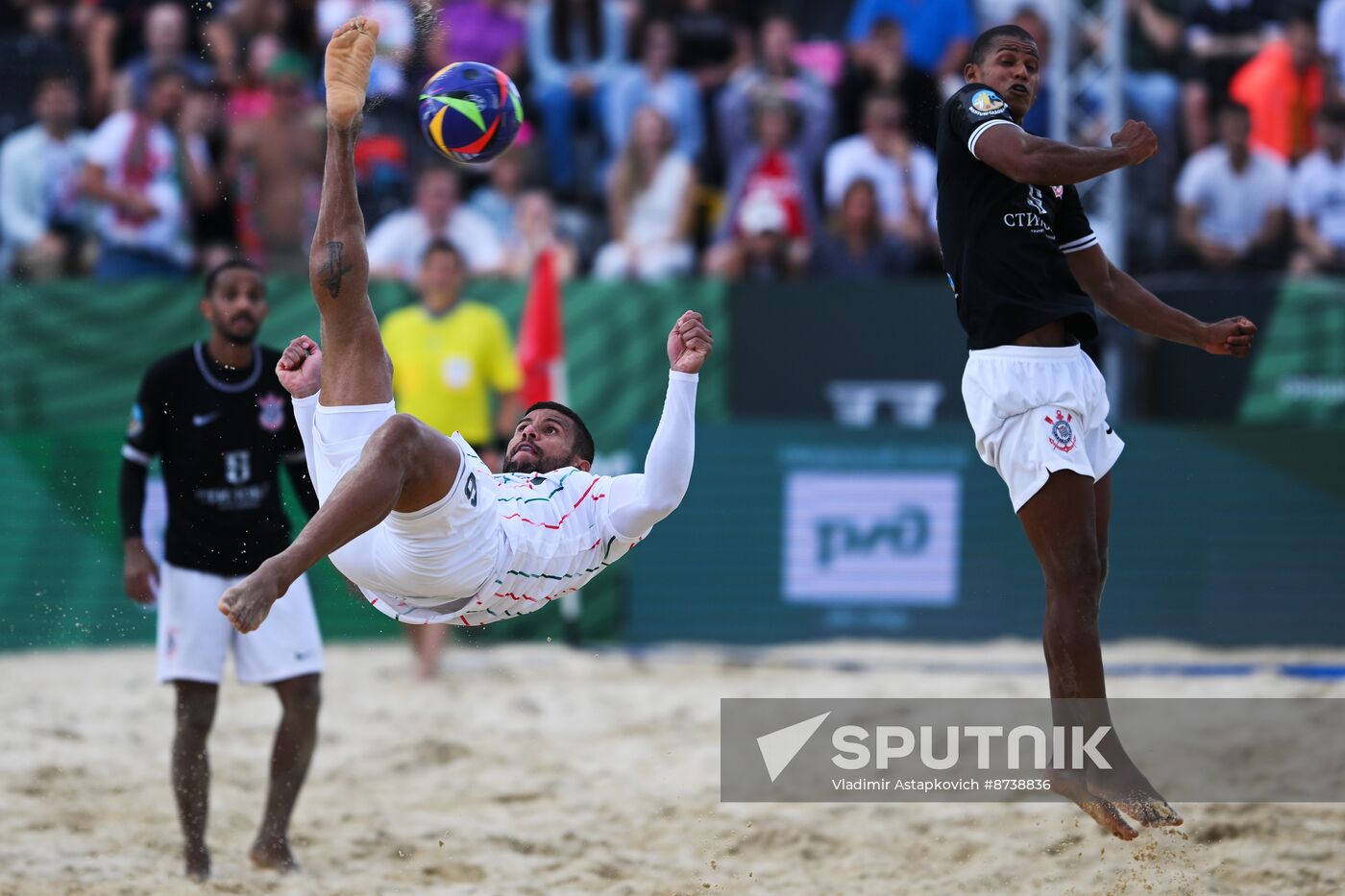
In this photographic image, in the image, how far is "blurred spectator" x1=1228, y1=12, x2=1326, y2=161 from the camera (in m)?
12.2

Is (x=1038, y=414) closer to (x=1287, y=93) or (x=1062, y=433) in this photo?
(x=1062, y=433)

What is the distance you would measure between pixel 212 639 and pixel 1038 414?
3521 mm

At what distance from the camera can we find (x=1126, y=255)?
453 inches

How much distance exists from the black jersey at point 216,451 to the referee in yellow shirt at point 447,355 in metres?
3.28

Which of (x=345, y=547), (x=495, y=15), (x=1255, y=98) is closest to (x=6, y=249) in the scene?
(x=495, y=15)

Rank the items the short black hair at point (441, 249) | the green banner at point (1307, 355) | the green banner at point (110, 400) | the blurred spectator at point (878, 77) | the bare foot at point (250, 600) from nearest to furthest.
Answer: the bare foot at point (250, 600) → the short black hair at point (441, 249) → the green banner at point (110, 400) → the green banner at point (1307, 355) → the blurred spectator at point (878, 77)

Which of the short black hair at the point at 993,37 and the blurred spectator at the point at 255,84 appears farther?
the blurred spectator at the point at 255,84

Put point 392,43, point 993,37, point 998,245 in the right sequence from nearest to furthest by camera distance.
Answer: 1. point 998,245
2. point 993,37
3. point 392,43

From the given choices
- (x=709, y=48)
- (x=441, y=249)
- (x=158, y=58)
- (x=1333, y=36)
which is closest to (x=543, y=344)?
(x=441, y=249)

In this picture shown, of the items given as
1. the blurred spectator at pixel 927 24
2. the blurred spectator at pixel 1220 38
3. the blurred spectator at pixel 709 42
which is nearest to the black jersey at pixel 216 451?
the blurred spectator at pixel 709 42

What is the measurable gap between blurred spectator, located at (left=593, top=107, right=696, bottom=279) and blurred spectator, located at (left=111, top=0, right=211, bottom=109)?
126 inches

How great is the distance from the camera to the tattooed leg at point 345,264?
553 centimetres

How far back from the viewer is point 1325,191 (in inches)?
467

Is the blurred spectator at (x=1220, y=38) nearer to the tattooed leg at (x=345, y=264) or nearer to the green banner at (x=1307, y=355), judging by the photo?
the green banner at (x=1307, y=355)
